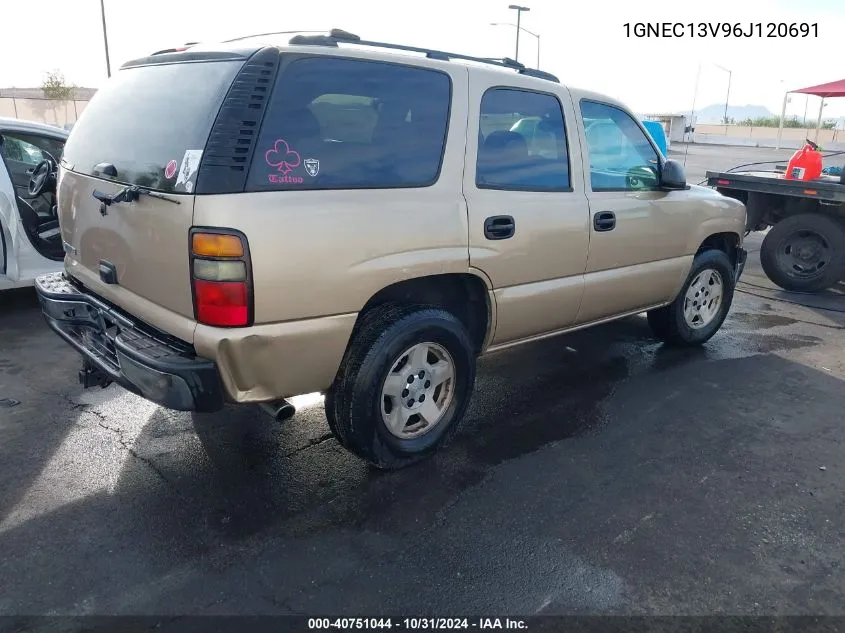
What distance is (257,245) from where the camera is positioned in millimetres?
2633

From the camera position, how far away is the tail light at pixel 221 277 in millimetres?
2607

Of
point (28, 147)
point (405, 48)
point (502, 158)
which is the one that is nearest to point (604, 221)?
point (502, 158)

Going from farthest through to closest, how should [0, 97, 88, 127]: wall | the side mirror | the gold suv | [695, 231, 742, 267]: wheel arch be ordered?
[0, 97, 88, 127]: wall → [695, 231, 742, 267]: wheel arch → the side mirror → the gold suv

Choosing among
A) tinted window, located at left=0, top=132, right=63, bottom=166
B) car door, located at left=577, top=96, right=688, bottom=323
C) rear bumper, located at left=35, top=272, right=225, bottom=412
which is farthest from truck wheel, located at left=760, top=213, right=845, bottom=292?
tinted window, located at left=0, top=132, right=63, bottom=166

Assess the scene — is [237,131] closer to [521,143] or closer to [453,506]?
[521,143]

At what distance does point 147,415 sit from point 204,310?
62.5 inches

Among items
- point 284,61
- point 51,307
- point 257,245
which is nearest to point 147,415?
point 51,307

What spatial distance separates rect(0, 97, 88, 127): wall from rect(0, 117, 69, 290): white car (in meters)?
32.5

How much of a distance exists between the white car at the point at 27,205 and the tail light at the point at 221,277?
2710mm

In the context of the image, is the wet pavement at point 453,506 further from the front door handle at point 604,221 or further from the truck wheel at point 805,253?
the truck wheel at point 805,253

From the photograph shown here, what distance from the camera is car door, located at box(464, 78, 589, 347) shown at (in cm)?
346

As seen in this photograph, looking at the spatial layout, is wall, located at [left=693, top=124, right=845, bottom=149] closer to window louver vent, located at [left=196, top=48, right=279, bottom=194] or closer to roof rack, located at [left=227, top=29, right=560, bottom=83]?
roof rack, located at [left=227, top=29, right=560, bottom=83]

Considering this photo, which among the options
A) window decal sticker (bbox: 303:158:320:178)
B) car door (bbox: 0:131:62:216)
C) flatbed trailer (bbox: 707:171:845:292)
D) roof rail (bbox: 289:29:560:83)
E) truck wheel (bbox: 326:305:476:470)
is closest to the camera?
window decal sticker (bbox: 303:158:320:178)

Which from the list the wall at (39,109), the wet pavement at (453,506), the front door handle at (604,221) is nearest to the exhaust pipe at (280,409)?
the wet pavement at (453,506)
